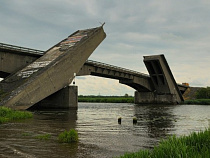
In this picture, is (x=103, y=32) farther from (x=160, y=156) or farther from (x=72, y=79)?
(x=160, y=156)

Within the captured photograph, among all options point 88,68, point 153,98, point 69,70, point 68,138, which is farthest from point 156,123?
point 153,98

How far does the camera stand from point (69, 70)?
35031mm

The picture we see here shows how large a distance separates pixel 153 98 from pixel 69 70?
4269 centimetres

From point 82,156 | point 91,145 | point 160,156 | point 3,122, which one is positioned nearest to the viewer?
point 160,156

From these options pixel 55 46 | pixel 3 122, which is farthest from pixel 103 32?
pixel 3 122

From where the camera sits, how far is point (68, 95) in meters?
36.5

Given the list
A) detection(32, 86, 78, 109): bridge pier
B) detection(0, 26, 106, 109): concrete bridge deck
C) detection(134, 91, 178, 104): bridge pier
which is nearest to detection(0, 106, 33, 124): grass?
detection(0, 26, 106, 109): concrete bridge deck

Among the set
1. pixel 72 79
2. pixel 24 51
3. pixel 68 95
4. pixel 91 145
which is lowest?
pixel 91 145

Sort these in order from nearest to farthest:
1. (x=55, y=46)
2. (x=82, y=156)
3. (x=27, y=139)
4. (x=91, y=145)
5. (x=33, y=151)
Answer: (x=82, y=156) → (x=33, y=151) → (x=91, y=145) → (x=27, y=139) → (x=55, y=46)

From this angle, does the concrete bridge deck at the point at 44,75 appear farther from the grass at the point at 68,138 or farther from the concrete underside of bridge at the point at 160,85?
the concrete underside of bridge at the point at 160,85

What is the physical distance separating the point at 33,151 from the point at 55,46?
3561cm

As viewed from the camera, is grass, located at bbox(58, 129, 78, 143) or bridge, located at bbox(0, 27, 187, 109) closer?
grass, located at bbox(58, 129, 78, 143)

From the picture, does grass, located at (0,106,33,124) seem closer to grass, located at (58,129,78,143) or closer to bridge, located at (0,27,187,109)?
bridge, located at (0,27,187,109)

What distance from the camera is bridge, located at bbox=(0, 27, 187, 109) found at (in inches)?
1184
